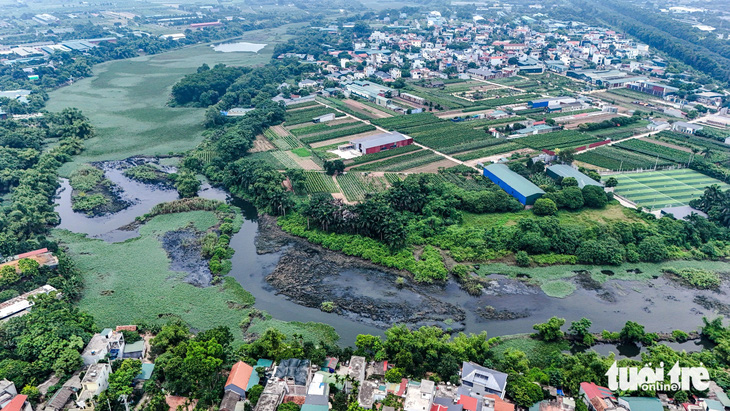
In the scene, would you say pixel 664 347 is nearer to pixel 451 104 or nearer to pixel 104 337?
pixel 104 337

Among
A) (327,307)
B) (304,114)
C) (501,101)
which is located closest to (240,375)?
(327,307)

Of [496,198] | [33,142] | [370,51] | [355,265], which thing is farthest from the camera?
[370,51]

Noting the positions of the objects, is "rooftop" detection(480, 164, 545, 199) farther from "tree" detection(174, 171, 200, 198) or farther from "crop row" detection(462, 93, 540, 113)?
"tree" detection(174, 171, 200, 198)

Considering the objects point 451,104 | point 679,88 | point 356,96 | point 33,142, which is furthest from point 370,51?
point 33,142

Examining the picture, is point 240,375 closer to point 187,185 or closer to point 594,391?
point 594,391

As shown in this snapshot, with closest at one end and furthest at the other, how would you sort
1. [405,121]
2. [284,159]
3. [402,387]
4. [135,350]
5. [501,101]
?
1. [402,387]
2. [135,350]
3. [284,159]
4. [405,121]
5. [501,101]

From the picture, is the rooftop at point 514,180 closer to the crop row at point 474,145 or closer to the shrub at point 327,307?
the crop row at point 474,145

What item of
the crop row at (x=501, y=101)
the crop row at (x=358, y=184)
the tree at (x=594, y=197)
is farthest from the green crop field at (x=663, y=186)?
the crop row at (x=501, y=101)
